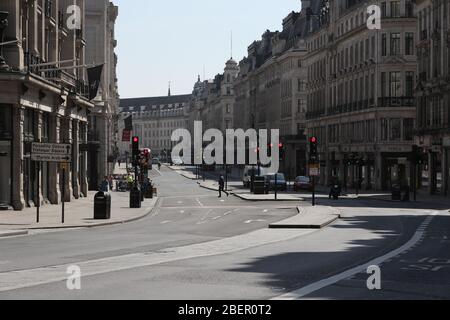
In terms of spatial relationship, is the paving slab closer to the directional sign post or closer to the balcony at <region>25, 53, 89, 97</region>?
the directional sign post

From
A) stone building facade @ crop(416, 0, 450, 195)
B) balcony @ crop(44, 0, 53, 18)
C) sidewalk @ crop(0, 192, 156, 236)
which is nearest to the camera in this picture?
sidewalk @ crop(0, 192, 156, 236)

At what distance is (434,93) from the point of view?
247 ft

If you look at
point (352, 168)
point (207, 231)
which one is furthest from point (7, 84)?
point (352, 168)

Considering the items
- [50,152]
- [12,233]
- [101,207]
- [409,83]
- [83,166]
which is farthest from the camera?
[409,83]

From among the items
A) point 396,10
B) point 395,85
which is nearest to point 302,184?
point 395,85

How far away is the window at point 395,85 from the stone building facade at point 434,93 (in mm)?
7605

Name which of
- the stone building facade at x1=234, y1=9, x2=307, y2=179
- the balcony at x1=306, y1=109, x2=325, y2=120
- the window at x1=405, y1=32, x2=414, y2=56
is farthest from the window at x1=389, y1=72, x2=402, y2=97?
the stone building facade at x1=234, y1=9, x2=307, y2=179

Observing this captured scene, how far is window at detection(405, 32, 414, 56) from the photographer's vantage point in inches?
3469

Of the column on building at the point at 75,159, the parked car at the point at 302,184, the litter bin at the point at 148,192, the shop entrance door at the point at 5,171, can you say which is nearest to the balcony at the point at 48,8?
the column on building at the point at 75,159

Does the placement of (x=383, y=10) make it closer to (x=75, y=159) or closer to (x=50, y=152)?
(x=75, y=159)

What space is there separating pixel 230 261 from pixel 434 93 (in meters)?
55.3

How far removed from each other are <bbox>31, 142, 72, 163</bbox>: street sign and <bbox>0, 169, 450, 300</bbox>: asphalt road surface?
141 inches

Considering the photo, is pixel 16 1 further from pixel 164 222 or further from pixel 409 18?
pixel 409 18

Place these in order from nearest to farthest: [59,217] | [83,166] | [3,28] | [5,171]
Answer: [59,217]
[3,28]
[5,171]
[83,166]
